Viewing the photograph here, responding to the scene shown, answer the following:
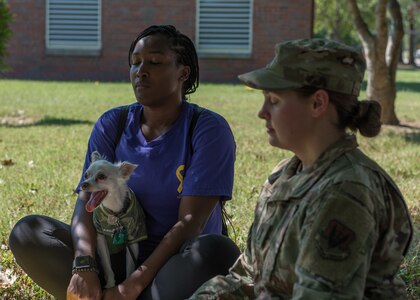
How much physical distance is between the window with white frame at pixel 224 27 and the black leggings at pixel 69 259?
2049cm

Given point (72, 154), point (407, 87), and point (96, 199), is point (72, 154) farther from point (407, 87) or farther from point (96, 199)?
point (407, 87)

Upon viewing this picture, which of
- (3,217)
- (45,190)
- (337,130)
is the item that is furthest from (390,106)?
(337,130)

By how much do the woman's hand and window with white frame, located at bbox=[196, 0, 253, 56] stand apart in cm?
2076

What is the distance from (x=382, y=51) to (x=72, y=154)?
17.6ft

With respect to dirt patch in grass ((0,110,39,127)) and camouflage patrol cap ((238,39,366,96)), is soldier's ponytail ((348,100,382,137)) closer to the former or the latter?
camouflage patrol cap ((238,39,366,96))

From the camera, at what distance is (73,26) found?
2480 cm

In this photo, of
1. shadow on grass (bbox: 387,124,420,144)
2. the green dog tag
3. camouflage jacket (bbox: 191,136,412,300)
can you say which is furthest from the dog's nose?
shadow on grass (bbox: 387,124,420,144)

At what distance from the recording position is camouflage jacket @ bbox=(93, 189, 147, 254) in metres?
3.76

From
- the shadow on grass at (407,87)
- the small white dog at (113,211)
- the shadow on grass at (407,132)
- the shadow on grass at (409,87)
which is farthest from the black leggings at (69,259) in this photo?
the shadow on grass at (409,87)

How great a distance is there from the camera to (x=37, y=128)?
11797 mm

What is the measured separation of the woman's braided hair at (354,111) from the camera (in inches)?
103

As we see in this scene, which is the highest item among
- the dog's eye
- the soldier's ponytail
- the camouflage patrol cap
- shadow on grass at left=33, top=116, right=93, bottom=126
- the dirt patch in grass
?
the camouflage patrol cap

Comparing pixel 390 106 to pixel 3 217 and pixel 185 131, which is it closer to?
pixel 3 217

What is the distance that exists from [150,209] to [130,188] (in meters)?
0.14
